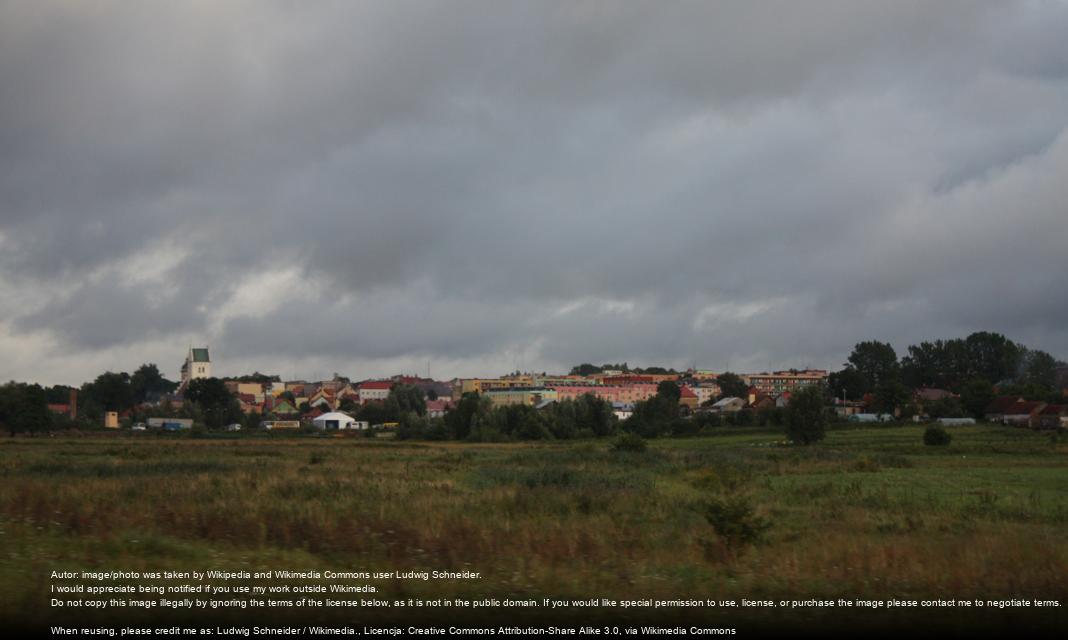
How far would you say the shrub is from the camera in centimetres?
1670

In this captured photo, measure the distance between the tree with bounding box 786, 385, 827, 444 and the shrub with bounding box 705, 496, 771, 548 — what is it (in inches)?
2743

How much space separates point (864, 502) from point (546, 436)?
87.3 meters

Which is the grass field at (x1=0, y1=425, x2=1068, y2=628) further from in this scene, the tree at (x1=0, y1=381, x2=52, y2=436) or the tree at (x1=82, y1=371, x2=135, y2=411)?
the tree at (x1=82, y1=371, x2=135, y2=411)

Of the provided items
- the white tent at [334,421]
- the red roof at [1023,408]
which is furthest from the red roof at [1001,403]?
the white tent at [334,421]

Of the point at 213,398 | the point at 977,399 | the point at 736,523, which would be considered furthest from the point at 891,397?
the point at 736,523

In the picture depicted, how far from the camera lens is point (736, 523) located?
Result: 55.3 ft

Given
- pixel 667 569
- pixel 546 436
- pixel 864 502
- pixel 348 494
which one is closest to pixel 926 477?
pixel 864 502

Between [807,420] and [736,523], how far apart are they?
70.2 meters

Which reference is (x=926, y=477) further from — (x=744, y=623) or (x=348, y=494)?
(x=744, y=623)

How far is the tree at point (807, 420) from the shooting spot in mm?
83562

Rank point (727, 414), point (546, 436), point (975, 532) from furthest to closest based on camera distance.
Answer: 1. point (727, 414)
2. point (546, 436)
3. point (975, 532)

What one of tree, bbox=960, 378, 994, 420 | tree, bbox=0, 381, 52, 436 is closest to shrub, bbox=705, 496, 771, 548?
tree, bbox=0, 381, 52, 436

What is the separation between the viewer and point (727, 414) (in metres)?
129

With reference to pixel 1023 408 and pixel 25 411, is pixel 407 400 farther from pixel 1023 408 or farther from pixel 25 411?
pixel 1023 408
